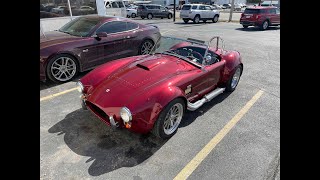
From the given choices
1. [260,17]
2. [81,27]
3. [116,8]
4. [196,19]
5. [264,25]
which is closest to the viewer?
[81,27]

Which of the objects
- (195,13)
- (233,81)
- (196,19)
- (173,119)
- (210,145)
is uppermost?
(195,13)

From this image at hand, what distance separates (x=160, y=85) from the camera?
11.2ft

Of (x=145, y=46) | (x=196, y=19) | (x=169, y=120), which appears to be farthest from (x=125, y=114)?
(x=196, y=19)

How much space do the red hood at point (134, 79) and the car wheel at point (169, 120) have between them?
1.34ft

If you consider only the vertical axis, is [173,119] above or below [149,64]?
below

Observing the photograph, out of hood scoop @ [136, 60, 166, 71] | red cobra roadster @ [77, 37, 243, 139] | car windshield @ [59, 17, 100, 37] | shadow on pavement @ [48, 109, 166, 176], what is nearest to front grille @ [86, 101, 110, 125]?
red cobra roadster @ [77, 37, 243, 139]

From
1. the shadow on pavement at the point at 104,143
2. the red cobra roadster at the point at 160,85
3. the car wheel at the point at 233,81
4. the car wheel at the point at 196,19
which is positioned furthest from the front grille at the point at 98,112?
the car wheel at the point at 196,19

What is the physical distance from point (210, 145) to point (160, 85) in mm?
1150

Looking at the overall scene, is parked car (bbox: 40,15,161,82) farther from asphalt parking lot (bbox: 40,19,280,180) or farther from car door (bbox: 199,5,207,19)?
car door (bbox: 199,5,207,19)

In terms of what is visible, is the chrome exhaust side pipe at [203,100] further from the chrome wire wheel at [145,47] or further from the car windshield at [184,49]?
the chrome wire wheel at [145,47]

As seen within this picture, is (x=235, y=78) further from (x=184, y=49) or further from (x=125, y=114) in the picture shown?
(x=125, y=114)

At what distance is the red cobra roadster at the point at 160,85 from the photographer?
124 inches
